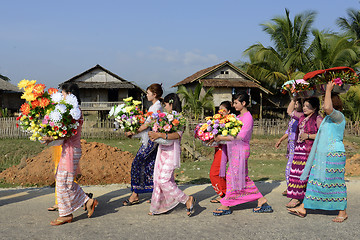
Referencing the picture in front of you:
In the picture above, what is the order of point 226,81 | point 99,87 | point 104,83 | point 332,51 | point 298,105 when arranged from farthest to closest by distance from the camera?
1. point 104,83
2. point 99,87
3. point 226,81
4. point 332,51
5. point 298,105

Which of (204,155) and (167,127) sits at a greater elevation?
(167,127)

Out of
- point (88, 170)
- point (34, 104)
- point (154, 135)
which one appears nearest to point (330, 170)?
point (154, 135)

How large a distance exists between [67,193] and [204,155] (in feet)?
33.7

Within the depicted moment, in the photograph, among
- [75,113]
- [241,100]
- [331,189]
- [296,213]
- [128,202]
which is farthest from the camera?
[128,202]

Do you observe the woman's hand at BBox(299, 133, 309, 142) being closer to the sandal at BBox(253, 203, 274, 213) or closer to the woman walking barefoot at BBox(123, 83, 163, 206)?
the sandal at BBox(253, 203, 274, 213)

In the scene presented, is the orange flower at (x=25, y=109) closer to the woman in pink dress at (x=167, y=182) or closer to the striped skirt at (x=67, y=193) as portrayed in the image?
the striped skirt at (x=67, y=193)

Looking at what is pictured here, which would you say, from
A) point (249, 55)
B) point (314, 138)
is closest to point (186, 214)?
point (314, 138)

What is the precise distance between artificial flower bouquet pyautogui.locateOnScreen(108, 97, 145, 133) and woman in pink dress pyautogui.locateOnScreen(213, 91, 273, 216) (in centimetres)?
119

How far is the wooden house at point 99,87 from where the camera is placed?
100.0 feet

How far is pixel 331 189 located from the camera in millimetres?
4914

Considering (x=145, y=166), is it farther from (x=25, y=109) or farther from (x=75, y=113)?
(x=25, y=109)

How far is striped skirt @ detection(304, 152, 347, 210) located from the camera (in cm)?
491

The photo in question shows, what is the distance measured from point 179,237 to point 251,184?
1.62m

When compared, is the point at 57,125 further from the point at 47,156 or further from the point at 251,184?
the point at 47,156
